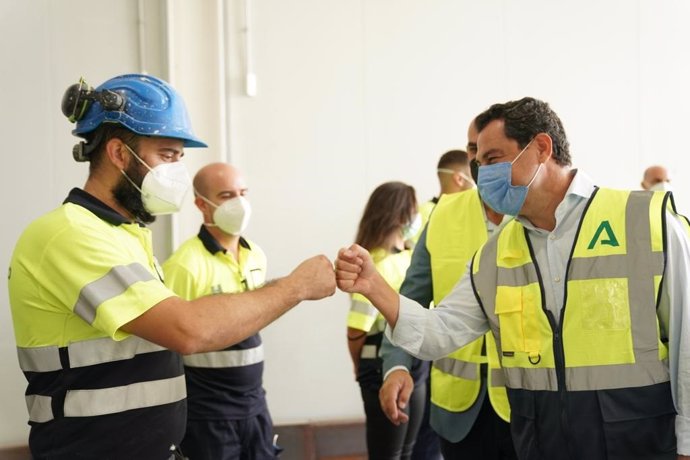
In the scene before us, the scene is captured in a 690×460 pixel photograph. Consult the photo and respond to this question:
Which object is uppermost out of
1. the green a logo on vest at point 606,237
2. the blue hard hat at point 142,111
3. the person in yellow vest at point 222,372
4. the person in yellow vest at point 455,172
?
the blue hard hat at point 142,111

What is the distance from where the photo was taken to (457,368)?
244 centimetres

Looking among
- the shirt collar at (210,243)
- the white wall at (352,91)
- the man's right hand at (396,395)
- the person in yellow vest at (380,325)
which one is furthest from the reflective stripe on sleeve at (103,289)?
the white wall at (352,91)

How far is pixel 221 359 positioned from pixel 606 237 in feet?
5.67

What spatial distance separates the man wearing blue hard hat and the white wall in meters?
2.17

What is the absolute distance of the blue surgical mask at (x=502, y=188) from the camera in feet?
6.68

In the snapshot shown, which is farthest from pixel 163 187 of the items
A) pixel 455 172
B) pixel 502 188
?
pixel 455 172

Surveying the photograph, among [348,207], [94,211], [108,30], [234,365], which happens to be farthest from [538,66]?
[94,211]

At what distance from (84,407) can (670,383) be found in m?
1.45

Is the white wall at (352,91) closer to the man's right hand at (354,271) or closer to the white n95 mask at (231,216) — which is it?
the white n95 mask at (231,216)

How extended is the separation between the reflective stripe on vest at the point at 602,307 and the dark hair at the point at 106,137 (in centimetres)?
113

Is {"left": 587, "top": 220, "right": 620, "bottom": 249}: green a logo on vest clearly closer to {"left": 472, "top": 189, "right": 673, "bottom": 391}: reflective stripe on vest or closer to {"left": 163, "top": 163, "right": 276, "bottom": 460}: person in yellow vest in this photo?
{"left": 472, "top": 189, "right": 673, "bottom": 391}: reflective stripe on vest

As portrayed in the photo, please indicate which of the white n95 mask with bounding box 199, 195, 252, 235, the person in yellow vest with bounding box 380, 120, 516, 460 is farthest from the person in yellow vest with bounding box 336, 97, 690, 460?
the white n95 mask with bounding box 199, 195, 252, 235

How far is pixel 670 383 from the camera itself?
1779 mm

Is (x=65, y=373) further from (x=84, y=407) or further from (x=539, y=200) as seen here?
(x=539, y=200)
